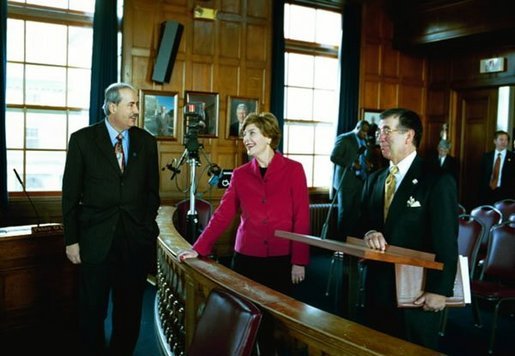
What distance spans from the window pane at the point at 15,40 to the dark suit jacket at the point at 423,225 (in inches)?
204

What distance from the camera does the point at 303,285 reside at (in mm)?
5711

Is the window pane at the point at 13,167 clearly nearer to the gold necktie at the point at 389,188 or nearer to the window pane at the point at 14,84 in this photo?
the window pane at the point at 14,84

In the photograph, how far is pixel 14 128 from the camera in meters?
6.08

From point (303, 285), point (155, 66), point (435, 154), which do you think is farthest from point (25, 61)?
point (435, 154)

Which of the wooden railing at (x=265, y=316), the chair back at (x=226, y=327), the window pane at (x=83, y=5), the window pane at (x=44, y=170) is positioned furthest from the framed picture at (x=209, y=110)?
the chair back at (x=226, y=327)

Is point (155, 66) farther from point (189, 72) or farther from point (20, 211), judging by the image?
point (20, 211)

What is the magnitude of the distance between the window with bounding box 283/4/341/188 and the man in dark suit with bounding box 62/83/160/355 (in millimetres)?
5120

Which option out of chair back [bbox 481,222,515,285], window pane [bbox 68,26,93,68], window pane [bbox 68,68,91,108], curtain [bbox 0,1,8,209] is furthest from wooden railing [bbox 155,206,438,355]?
window pane [bbox 68,26,93,68]

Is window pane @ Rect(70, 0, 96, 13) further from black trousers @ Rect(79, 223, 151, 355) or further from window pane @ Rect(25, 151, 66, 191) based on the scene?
black trousers @ Rect(79, 223, 151, 355)

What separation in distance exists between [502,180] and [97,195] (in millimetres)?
6331

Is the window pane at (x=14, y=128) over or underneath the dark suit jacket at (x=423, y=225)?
over

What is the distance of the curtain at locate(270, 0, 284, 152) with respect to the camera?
23.9ft

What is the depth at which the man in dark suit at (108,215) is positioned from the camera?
109 inches

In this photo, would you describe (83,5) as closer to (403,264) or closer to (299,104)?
(299,104)
